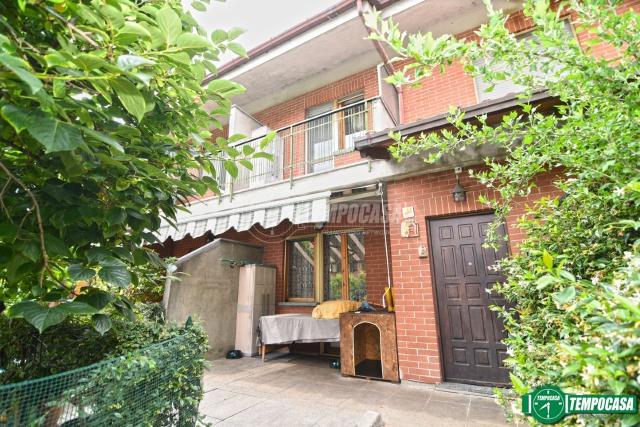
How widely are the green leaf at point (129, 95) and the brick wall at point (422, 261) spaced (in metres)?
4.17

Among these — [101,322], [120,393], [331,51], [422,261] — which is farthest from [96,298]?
[331,51]

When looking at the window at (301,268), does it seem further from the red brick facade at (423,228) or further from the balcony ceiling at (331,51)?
the balcony ceiling at (331,51)

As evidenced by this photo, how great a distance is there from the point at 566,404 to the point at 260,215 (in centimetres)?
515

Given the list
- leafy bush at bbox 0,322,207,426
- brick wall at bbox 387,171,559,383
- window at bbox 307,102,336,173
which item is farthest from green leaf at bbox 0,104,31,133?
window at bbox 307,102,336,173

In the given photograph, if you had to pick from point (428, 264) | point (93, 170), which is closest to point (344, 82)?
point (428, 264)

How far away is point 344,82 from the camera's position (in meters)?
6.86

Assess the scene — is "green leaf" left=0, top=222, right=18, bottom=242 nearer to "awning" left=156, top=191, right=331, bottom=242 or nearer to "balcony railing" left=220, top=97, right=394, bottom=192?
"awning" left=156, top=191, right=331, bottom=242

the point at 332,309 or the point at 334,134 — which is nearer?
the point at 332,309

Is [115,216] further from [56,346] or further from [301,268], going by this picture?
[301,268]

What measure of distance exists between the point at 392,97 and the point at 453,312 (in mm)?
3836

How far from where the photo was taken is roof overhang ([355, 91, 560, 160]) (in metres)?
3.30

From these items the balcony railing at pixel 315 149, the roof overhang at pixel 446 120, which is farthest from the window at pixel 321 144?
the roof overhang at pixel 446 120

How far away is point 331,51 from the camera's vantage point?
242 inches

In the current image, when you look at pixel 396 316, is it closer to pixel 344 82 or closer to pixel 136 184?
pixel 136 184
